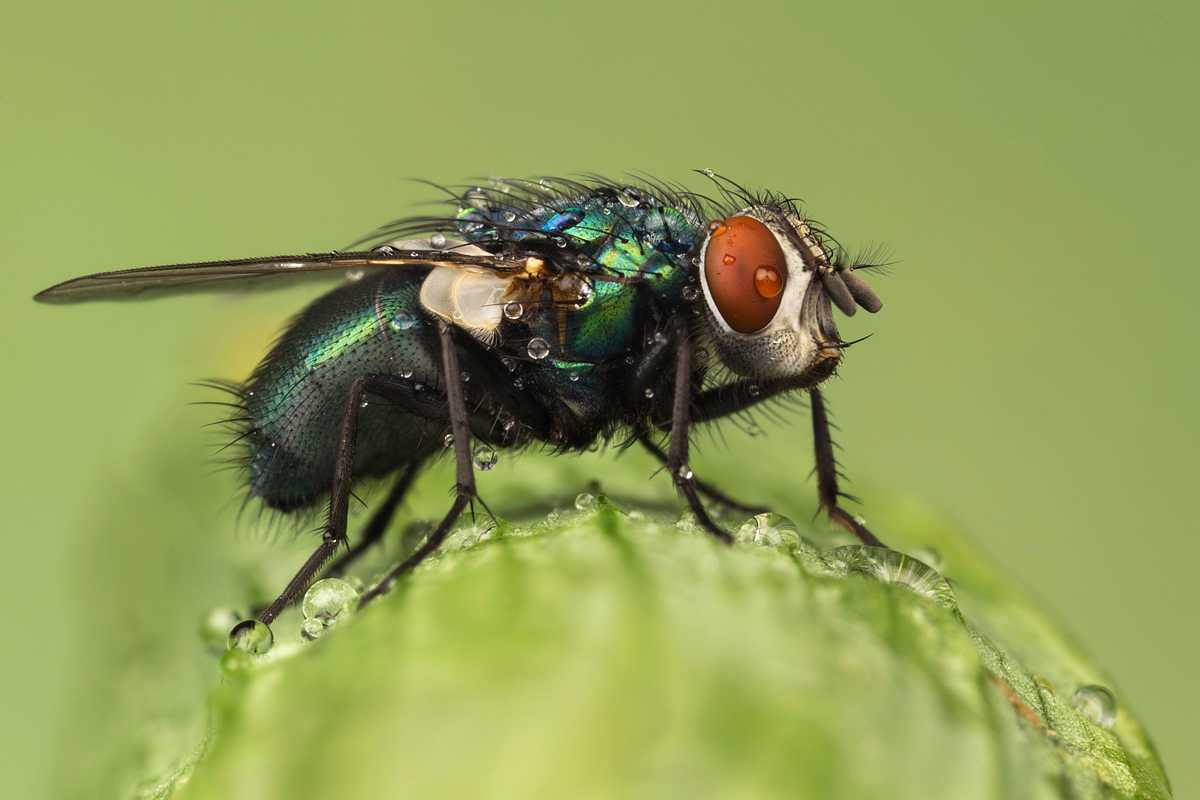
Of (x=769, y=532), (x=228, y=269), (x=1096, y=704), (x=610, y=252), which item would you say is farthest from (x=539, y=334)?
(x=1096, y=704)

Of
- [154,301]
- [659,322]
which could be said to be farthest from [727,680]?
[154,301]

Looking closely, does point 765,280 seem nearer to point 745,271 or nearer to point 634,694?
point 745,271

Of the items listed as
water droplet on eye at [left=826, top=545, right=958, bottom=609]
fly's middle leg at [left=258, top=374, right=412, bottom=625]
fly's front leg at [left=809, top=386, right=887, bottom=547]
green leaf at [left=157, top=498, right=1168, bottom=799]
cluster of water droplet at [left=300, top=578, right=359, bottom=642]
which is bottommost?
fly's middle leg at [left=258, top=374, right=412, bottom=625]

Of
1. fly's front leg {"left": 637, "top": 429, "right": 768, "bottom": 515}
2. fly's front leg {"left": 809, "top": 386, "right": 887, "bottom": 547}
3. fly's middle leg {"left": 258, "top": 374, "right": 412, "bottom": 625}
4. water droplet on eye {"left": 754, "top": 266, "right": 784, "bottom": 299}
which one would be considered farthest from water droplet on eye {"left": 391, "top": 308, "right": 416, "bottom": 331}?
fly's front leg {"left": 809, "top": 386, "right": 887, "bottom": 547}

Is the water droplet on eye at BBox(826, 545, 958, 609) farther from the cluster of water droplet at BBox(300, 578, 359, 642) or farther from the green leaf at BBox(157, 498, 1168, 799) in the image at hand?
the cluster of water droplet at BBox(300, 578, 359, 642)

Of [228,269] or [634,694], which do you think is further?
[228,269]

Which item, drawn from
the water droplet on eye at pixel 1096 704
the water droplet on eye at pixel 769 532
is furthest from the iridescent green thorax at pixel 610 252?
the water droplet on eye at pixel 1096 704
